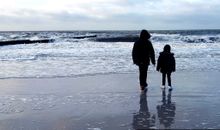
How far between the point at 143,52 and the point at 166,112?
3.17 m

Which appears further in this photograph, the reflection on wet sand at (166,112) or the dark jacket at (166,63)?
the dark jacket at (166,63)

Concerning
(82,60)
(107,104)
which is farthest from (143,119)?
(82,60)

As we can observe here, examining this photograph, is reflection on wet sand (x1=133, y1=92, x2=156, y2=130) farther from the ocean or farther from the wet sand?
the ocean

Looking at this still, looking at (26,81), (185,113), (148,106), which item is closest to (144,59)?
(148,106)

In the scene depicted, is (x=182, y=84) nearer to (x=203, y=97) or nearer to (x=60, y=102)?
(x=203, y=97)

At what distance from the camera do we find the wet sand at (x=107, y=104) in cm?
704

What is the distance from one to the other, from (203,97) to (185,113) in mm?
1937

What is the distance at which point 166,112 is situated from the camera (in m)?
7.88

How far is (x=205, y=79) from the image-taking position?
42.2 ft

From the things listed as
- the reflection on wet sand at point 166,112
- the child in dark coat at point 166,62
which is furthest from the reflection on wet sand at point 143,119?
the child in dark coat at point 166,62

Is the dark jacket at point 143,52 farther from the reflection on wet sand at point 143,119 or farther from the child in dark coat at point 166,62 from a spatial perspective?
the reflection on wet sand at point 143,119

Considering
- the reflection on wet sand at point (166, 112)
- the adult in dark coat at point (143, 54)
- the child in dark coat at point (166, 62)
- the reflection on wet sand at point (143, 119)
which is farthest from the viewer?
the child in dark coat at point (166, 62)

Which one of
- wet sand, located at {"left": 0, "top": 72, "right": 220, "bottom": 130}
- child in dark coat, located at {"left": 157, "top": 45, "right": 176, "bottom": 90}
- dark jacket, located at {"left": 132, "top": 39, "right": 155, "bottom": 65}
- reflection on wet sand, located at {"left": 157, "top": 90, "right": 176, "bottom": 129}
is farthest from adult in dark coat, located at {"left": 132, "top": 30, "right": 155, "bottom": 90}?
reflection on wet sand, located at {"left": 157, "top": 90, "right": 176, "bottom": 129}

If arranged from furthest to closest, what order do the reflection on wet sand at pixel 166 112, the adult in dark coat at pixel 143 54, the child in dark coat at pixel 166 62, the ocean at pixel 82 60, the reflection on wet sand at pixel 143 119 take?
the ocean at pixel 82 60 → the child in dark coat at pixel 166 62 → the adult in dark coat at pixel 143 54 → the reflection on wet sand at pixel 166 112 → the reflection on wet sand at pixel 143 119
